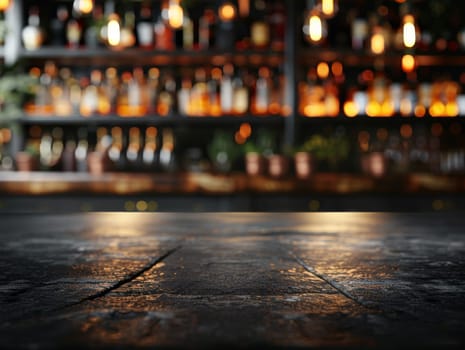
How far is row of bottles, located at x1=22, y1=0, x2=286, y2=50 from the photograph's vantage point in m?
3.69

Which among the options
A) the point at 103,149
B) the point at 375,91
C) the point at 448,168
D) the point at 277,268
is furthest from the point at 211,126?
the point at 277,268

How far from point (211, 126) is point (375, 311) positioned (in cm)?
343

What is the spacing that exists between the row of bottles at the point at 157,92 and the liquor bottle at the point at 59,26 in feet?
0.48

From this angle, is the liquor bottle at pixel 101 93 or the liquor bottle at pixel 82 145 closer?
the liquor bottle at pixel 101 93

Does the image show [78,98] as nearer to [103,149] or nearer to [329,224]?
[103,149]

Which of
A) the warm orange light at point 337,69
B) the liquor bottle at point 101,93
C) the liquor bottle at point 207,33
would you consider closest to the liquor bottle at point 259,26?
the liquor bottle at point 207,33

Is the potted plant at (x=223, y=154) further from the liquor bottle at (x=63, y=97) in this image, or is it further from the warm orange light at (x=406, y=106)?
the warm orange light at (x=406, y=106)

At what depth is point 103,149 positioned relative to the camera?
363 cm

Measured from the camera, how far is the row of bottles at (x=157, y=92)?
145 inches

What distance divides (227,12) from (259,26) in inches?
8.1

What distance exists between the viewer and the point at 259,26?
3709 millimetres

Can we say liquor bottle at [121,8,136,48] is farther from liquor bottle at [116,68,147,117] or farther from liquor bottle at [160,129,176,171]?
liquor bottle at [160,129,176,171]

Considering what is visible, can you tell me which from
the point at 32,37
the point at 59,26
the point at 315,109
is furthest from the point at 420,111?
the point at 32,37

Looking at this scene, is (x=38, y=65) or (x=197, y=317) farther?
(x=38, y=65)
